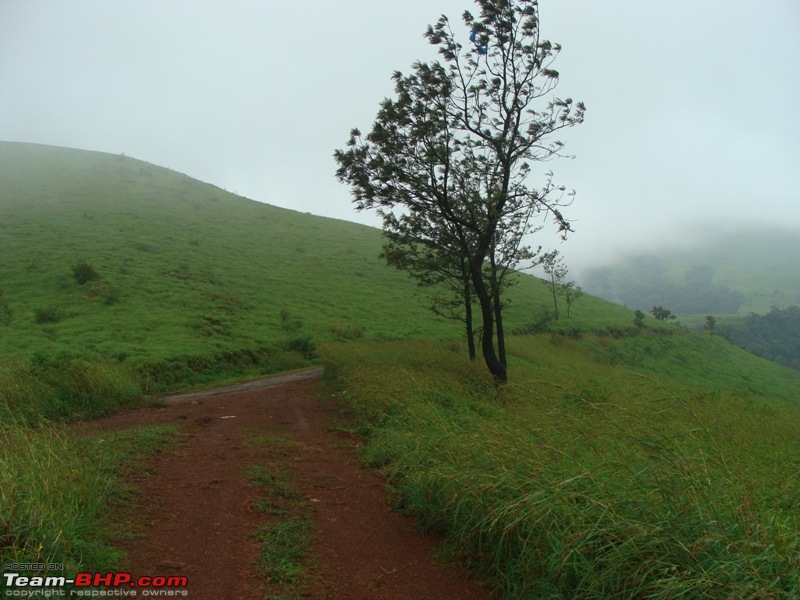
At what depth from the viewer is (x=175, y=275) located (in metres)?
35.0

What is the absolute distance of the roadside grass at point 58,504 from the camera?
436 cm

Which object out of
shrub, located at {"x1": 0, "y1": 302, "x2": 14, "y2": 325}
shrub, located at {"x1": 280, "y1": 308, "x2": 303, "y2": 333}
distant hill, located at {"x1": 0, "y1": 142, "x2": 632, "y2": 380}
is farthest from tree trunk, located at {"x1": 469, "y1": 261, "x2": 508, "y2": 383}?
shrub, located at {"x1": 0, "y1": 302, "x2": 14, "y2": 325}

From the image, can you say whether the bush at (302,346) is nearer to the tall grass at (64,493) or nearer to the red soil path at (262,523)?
the red soil path at (262,523)

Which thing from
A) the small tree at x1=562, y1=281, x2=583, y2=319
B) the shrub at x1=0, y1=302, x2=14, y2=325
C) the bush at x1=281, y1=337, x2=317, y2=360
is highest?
the small tree at x1=562, y1=281, x2=583, y2=319

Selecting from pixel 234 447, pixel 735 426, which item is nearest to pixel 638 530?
pixel 234 447

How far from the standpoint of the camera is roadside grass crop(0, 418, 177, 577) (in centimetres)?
436

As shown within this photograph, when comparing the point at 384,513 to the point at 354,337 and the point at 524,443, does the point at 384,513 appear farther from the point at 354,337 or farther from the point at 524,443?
the point at 354,337

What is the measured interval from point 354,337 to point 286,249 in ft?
74.1

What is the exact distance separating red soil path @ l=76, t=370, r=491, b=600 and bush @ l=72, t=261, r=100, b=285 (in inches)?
924

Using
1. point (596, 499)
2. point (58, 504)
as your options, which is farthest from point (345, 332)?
point (596, 499)

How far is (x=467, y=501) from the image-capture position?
231 inches

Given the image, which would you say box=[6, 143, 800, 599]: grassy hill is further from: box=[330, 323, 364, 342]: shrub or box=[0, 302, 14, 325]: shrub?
box=[330, 323, 364, 342]: shrub

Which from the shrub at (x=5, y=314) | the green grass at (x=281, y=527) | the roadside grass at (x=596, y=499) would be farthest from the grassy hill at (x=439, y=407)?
the green grass at (x=281, y=527)

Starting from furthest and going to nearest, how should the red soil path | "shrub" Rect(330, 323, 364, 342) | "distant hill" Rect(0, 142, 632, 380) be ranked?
"shrub" Rect(330, 323, 364, 342) → "distant hill" Rect(0, 142, 632, 380) → the red soil path
